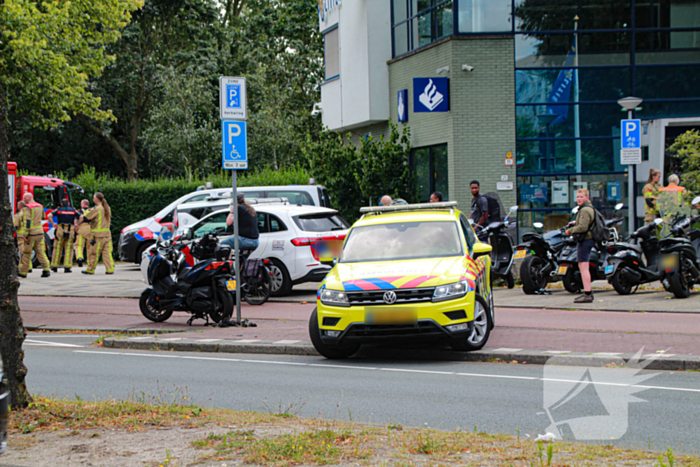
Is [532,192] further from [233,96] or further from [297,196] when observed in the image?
[233,96]

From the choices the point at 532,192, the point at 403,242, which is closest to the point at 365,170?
the point at 532,192

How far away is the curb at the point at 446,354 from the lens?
27.9 ft

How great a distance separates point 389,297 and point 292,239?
722 cm

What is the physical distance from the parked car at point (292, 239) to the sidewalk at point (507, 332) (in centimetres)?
91

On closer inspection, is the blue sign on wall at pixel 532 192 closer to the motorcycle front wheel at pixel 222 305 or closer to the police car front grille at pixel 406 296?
the motorcycle front wheel at pixel 222 305

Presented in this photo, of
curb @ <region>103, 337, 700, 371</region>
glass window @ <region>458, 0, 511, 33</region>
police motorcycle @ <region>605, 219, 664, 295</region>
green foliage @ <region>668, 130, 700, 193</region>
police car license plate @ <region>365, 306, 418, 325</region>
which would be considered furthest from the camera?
glass window @ <region>458, 0, 511, 33</region>

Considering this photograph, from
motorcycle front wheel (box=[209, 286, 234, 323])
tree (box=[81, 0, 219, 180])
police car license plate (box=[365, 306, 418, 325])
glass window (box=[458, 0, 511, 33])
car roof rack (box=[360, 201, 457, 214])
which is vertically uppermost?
tree (box=[81, 0, 219, 180])

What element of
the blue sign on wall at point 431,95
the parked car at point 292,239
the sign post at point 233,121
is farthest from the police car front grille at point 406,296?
the blue sign on wall at point 431,95

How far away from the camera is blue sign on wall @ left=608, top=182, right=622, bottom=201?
20484mm

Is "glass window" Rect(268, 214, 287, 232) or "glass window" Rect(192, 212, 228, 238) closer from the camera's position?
"glass window" Rect(268, 214, 287, 232)

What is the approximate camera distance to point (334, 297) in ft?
30.3

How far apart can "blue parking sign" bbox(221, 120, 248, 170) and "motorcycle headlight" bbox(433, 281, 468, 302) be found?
3976 millimetres

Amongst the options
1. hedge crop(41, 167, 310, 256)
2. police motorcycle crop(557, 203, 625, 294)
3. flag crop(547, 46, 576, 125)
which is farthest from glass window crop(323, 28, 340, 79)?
police motorcycle crop(557, 203, 625, 294)

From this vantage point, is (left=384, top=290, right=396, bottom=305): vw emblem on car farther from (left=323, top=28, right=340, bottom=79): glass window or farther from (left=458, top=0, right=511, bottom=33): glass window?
(left=323, top=28, right=340, bottom=79): glass window
